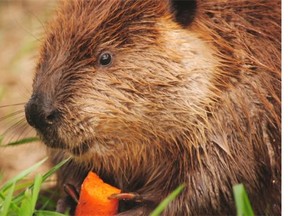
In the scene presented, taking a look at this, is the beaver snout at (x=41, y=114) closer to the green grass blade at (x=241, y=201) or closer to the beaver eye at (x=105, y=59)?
the beaver eye at (x=105, y=59)

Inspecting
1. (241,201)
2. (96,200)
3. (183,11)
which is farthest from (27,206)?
(183,11)

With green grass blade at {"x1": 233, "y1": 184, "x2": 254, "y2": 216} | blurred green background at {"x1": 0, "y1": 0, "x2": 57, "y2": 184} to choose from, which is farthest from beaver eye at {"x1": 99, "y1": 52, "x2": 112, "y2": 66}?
blurred green background at {"x1": 0, "y1": 0, "x2": 57, "y2": 184}

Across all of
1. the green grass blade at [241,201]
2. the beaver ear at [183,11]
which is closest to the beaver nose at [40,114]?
the beaver ear at [183,11]

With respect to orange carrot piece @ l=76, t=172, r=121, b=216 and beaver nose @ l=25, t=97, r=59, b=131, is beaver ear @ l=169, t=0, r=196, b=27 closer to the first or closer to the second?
beaver nose @ l=25, t=97, r=59, b=131

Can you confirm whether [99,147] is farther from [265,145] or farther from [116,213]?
[265,145]

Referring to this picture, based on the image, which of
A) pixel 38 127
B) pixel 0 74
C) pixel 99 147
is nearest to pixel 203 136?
pixel 99 147

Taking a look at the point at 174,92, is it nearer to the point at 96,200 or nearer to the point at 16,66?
the point at 96,200
